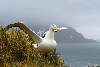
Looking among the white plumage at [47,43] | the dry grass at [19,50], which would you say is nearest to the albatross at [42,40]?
the white plumage at [47,43]

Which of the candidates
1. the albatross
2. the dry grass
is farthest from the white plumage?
the dry grass

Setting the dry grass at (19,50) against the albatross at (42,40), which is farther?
the dry grass at (19,50)

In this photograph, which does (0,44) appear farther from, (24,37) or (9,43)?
(24,37)

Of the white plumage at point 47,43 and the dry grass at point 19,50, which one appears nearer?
the white plumage at point 47,43

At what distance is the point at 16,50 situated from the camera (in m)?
9.20

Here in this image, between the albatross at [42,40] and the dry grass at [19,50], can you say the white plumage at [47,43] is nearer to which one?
the albatross at [42,40]

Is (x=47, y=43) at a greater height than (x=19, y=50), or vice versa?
(x=47, y=43)

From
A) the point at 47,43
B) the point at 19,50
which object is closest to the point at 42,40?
the point at 47,43

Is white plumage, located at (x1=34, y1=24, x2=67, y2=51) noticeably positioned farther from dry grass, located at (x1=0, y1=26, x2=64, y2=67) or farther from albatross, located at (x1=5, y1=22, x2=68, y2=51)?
dry grass, located at (x1=0, y1=26, x2=64, y2=67)

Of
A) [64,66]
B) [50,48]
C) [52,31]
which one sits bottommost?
[64,66]

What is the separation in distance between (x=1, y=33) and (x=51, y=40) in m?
2.31

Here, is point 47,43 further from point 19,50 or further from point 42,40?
point 19,50

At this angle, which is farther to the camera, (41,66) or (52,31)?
(52,31)

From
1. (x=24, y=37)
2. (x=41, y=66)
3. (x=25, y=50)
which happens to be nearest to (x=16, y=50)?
(x=25, y=50)
